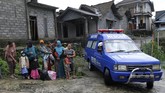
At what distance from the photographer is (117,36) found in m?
9.55

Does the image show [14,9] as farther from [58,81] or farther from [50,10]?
[58,81]

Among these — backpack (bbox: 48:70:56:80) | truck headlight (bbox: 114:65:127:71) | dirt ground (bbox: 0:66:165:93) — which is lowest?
dirt ground (bbox: 0:66:165:93)

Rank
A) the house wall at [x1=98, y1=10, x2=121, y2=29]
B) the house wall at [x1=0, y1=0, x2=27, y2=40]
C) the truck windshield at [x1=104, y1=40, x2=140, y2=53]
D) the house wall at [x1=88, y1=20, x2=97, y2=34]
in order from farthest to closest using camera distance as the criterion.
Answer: the house wall at [x1=98, y1=10, x2=121, y2=29]
the house wall at [x1=88, y1=20, x2=97, y2=34]
the house wall at [x1=0, y1=0, x2=27, y2=40]
the truck windshield at [x1=104, y1=40, x2=140, y2=53]

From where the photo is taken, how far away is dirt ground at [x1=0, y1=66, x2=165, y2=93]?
24.7 ft

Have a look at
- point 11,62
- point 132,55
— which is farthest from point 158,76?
point 11,62

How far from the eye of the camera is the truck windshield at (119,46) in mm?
8633

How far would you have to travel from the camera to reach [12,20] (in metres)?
16.4

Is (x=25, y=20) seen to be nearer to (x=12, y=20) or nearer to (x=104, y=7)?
(x=12, y=20)

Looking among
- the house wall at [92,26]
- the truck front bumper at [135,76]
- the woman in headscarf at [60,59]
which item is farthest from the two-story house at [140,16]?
the truck front bumper at [135,76]

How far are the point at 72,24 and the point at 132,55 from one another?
23.7 metres

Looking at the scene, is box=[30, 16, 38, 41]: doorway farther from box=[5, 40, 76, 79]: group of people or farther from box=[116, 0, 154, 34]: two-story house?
box=[116, 0, 154, 34]: two-story house

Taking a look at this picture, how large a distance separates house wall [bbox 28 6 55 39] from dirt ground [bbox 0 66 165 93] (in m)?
11.8

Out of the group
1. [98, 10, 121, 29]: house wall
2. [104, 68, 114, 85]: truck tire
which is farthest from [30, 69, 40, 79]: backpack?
[98, 10, 121, 29]: house wall

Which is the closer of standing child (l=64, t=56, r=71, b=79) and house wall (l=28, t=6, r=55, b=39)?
standing child (l=64, t=56, r=71, b=79)
